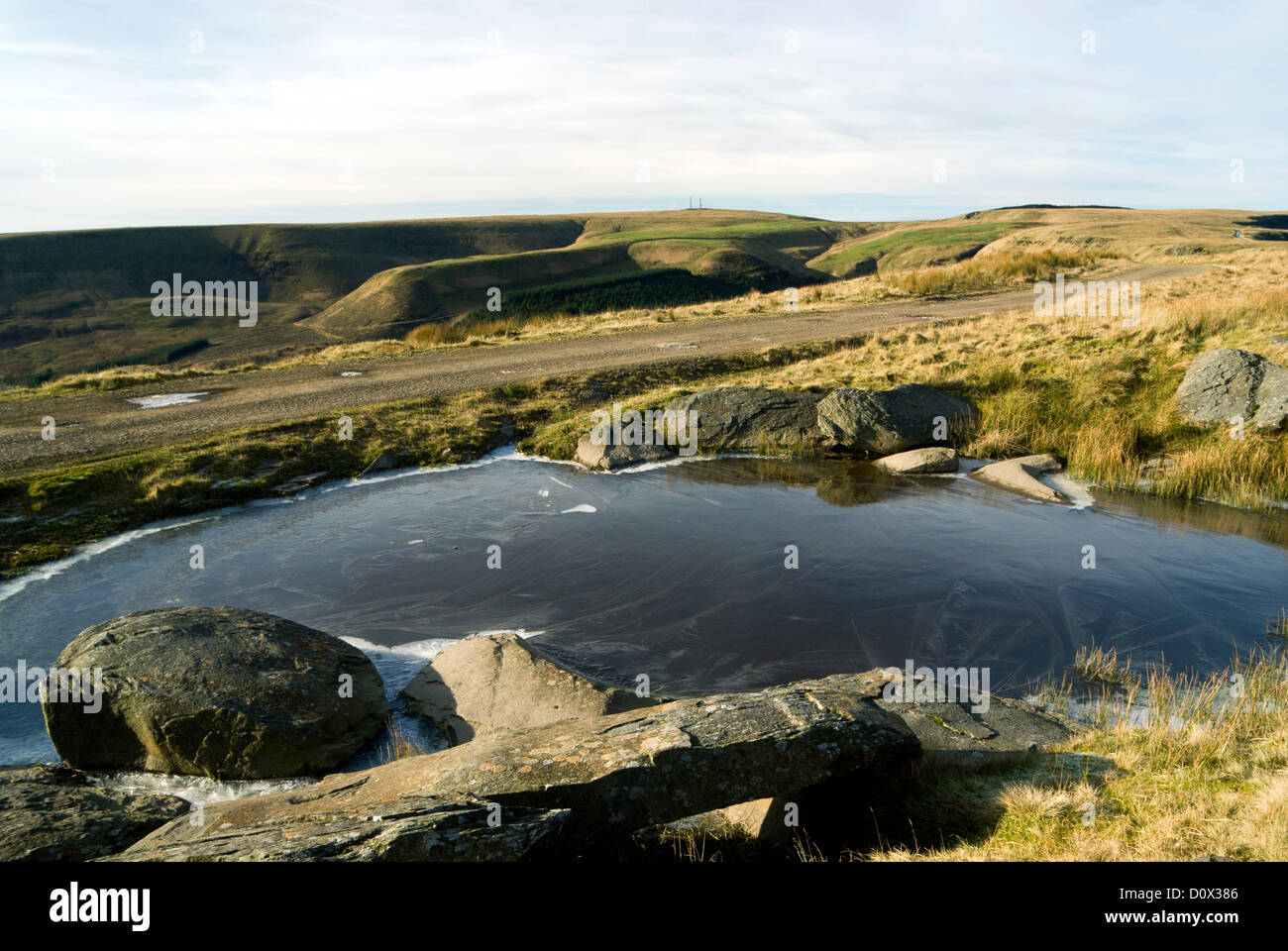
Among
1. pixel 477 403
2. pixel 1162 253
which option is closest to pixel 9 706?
pixel 477 403

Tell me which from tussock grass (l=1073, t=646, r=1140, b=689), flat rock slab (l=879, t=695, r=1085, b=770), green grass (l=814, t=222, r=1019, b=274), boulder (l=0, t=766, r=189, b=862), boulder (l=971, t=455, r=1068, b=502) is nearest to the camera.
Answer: boulder (l=0, t=766, r=189, b=862)

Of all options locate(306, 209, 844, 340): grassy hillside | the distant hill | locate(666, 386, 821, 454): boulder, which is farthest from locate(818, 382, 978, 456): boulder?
locate(306, 209, 844, 340): grassy hillside

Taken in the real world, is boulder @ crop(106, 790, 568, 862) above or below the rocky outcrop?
below

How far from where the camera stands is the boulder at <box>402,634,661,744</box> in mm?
6941

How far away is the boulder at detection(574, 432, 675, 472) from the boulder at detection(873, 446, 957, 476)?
439 cm

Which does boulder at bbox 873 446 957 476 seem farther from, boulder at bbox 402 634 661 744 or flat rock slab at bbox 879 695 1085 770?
boulder at bbox 402 634 661 744

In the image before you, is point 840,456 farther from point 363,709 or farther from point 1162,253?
point 1162,253

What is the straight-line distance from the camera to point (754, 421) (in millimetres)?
16203

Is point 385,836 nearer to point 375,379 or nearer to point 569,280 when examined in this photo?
point 375,379

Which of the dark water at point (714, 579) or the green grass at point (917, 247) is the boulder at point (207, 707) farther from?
the green grass at point (917, 247)

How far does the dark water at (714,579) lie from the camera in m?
8.62

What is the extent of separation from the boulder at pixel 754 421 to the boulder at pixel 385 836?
1227 centimetres

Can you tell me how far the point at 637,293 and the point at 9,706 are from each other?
188ft

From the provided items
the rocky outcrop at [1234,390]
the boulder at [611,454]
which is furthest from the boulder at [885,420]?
the rocky outcrop at [1234,390]
